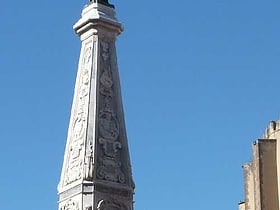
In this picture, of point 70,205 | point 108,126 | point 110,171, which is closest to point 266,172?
point 108,126

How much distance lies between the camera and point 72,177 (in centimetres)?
1144

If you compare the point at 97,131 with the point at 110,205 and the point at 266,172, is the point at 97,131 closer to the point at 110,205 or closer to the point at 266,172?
the point at 110,205

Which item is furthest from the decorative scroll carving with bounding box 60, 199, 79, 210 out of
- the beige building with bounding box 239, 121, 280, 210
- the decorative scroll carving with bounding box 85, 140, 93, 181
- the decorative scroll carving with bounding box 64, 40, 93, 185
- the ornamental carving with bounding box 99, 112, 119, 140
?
the beige building with bounding box 239, 121, 280, 210

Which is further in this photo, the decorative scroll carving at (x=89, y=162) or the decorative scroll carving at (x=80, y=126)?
the decorative scroll carving at (x=80, y=126)

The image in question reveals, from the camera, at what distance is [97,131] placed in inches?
452

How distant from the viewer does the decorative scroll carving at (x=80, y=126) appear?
11.4m

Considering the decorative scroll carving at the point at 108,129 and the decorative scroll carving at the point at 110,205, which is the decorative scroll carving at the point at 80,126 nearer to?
the decorative scroll carving at the point at 108,129

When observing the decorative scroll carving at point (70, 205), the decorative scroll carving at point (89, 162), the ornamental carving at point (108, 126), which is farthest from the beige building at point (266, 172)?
the decorative scroll carving at point (89, 162)

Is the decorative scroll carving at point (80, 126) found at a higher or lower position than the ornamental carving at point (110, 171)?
higher

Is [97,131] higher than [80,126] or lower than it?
lower

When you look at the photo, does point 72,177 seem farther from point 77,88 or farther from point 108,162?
point 77,88

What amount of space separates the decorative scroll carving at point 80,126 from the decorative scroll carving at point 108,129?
0.63 feet

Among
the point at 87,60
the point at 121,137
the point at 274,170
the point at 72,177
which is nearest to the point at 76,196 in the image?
the point at 72,177

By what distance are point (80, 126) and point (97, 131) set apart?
324 millimetres
